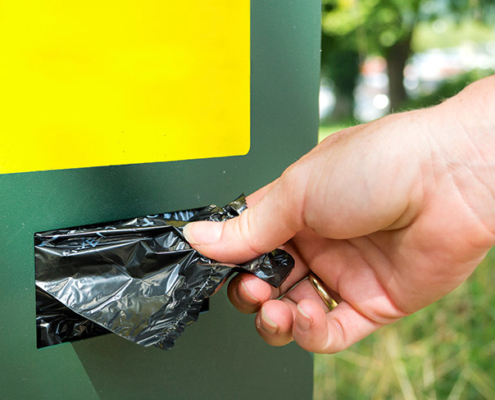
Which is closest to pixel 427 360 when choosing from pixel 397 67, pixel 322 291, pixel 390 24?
pixel 322 291

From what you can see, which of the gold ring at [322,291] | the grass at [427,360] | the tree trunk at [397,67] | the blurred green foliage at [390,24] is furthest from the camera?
the tree trunk at [397,67]

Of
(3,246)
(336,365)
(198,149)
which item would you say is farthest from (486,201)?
(336,365)

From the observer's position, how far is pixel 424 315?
228 cm

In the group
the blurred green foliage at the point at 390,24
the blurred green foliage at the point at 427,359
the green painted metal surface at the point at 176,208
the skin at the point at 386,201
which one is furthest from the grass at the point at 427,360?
the blurred green foliage at the point at 390,24

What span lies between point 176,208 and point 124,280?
15 cm

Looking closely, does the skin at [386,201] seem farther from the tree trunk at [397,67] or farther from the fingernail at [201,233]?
the tree trunk at [397,67]

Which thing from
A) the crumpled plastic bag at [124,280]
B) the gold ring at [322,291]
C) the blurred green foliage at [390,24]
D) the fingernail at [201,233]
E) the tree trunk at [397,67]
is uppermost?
the blurred green foliage at [390,24]

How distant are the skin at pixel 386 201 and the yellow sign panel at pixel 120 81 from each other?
144mm

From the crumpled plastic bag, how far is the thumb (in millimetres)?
18

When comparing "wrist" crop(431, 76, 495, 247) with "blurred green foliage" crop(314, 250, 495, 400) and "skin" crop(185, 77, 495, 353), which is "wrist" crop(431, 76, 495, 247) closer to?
"skin" crop(185, 77, 495, 353)

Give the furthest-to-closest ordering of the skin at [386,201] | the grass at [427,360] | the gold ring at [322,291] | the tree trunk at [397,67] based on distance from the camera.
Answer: the tree trunk at [397,67] → the grass at [427,360] → the gold ring at [322,291] → the skin at [386,201]

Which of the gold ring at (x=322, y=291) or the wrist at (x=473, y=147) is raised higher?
the wrist at (x=473, y=147)

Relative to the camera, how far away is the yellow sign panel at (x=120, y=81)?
1.97 feet

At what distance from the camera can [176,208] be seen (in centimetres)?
78
